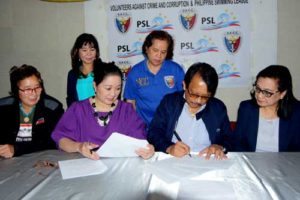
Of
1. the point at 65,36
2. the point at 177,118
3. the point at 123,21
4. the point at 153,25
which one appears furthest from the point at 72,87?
the point at 177,118

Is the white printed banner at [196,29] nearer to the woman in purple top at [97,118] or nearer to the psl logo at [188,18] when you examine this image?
the psl logo at [188,18]

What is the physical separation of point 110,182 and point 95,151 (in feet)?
1.18

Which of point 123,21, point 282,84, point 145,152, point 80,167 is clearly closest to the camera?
point 80,167

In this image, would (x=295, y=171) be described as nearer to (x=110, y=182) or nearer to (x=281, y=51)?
(x=110, y=182)

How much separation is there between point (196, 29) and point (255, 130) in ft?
5.68

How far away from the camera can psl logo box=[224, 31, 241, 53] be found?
3.26 meters

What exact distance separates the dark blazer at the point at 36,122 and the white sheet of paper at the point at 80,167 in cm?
46

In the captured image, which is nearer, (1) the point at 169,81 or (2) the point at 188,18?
(1) the point at 169,81

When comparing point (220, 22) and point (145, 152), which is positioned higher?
point (220, 22)

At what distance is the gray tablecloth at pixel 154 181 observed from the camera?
3.80 feet

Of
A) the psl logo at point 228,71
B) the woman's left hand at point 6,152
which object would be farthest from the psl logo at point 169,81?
the woman's left hand at point 6,152

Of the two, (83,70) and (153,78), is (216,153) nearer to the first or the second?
(153,78)

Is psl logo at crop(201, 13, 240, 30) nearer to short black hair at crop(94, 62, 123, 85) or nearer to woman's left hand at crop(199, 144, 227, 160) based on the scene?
short black hair at crop(94, 62, 123, 85)

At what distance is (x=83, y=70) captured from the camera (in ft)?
9.40
